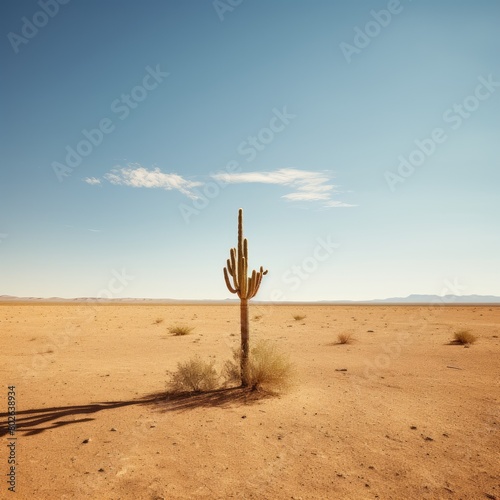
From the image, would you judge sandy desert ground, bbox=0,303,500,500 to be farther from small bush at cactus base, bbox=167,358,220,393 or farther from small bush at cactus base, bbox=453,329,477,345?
small bush at cactus base, bbox=453,329,477,345

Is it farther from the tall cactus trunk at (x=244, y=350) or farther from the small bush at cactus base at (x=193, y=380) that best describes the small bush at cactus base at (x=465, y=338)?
the small bush at cactus base at (x=193, y=380)

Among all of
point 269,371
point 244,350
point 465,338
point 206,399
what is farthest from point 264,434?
point 465,338

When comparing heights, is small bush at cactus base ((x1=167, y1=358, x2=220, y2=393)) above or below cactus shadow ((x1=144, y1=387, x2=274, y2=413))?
above

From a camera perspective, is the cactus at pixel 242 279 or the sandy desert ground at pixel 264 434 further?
the cactus at pixel 242 279

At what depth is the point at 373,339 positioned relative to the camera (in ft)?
62.8

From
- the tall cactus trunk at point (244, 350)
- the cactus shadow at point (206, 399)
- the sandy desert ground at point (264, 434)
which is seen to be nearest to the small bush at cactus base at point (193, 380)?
the cactus shadow at point (206, 399)

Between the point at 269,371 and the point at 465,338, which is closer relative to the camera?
the point at 269,371

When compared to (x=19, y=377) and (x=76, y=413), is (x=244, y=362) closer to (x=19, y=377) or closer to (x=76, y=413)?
(x=76, y=413)

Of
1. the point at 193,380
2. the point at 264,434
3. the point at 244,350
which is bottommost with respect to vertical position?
the point at 264,434

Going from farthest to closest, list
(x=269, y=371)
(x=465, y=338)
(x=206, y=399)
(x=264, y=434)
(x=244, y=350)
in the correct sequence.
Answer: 1. (x=465, y=338)
2. (x=244, y=350)
3. (x=269, y=371)
4. (x=206, y=399)
5. (x=264, y=434)

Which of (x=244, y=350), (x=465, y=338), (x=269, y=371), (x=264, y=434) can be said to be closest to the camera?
(x=264, y=434)

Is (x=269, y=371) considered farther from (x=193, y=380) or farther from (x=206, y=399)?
(x=193, y=380)

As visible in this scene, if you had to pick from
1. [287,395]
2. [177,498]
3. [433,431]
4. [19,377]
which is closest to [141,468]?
[177,498]

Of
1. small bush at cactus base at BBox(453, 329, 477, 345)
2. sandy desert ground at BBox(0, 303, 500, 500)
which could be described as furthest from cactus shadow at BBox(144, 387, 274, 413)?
small bush at cactus base at BBox(453, 329, 477, 345)
